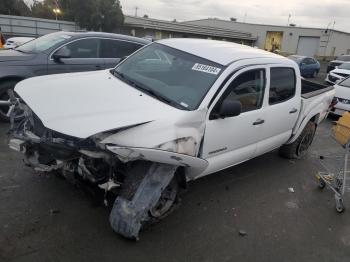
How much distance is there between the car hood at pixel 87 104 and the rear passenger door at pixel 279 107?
5.39ft

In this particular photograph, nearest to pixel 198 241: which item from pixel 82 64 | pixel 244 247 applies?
pixel 244 247

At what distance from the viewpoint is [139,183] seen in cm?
318

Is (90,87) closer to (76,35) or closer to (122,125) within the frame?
(122,125)

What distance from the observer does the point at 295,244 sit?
356 centimetres

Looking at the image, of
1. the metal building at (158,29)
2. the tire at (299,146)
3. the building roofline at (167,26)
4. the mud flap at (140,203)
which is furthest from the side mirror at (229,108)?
the building roofline at (167,26)

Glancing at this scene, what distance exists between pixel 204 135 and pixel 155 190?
80 cm

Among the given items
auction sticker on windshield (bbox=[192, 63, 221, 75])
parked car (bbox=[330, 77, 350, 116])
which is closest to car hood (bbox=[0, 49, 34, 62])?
auction sticker on windshield (bbox=[192, 63, 221, 75])

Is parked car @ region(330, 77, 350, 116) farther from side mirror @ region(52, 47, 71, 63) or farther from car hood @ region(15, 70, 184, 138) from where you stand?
car hood @ region(15, 70, 184, 138)

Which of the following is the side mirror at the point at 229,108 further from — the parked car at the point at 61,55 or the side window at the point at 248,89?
the parked car at the point at 61,55

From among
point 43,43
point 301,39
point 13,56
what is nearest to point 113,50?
point 43,43

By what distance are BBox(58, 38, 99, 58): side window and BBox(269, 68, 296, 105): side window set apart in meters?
3.90

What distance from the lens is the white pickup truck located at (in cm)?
297

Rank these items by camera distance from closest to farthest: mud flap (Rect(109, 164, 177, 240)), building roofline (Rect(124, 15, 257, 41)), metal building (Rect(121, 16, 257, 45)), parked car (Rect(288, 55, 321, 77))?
mud flap (Rect(109, 164, 177, 240)) < parked car (Rect(288, 55, 321, 77)) < metal building (Rect(121, 16, 257, 45)) < building roofline (Rect(124, 15, 257, 41))

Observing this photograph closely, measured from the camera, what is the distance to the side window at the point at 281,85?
4.43 metres
